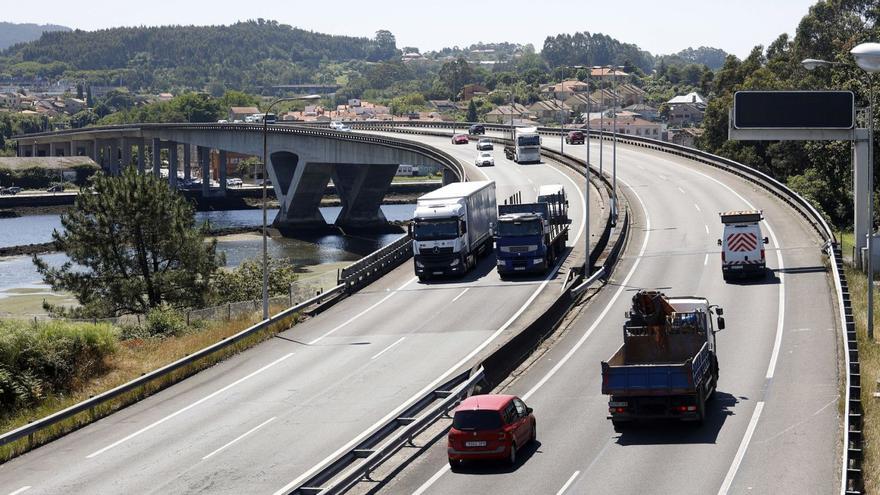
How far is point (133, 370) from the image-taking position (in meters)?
40.2

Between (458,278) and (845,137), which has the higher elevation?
(845,137)

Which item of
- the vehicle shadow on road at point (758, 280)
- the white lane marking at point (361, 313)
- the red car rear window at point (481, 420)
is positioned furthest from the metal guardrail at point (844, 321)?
the white lane marking at point (361, 313)

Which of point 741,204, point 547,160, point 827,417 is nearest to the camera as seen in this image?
point 827,417

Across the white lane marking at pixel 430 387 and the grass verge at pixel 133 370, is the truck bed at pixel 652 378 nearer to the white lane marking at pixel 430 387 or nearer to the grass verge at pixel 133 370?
the white lane marking at pixel 430 387

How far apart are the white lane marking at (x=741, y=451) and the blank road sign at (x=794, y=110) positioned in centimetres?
3124

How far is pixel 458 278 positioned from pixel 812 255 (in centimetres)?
1568

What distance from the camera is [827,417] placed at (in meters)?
30.8

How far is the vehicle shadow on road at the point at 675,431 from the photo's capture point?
2950 cm

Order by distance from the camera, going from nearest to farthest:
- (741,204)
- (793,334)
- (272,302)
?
(793,334), (272,302), (741,204)

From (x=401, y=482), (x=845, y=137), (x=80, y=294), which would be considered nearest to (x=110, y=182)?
(x=80, y=294)

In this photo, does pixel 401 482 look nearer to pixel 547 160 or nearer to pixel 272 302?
pixel 272 302

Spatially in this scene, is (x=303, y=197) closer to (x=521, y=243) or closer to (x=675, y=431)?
(x=521, y=243)

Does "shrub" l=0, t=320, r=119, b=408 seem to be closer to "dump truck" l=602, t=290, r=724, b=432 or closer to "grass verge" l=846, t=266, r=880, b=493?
"dump truck" l=602, t=290, r=724, b=432

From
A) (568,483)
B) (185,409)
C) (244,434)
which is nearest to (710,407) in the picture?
(568,483)
